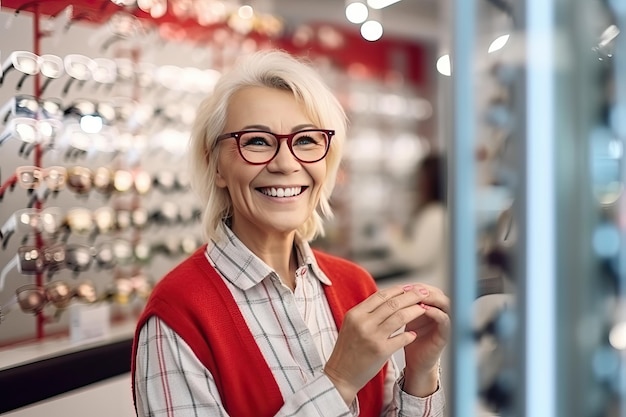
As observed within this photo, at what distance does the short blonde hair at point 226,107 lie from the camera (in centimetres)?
160

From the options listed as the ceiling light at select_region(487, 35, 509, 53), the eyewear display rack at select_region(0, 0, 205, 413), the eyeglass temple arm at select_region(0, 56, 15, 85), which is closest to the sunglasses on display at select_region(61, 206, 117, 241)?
the eyewear display rack at select_region(0, 0, 205, 413)

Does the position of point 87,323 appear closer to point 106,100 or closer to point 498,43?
point 106,100

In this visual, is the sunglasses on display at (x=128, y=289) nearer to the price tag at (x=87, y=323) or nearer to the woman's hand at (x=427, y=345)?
the price tag at (x=87, y=323)

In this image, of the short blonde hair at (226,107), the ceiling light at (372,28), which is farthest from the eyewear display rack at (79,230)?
the ceiling light at (372,28)

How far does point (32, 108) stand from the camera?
2.54 m

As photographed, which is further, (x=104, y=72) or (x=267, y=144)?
(x=104, y=72)

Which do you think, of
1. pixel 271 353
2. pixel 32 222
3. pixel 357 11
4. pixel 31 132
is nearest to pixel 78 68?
pixel 31 132

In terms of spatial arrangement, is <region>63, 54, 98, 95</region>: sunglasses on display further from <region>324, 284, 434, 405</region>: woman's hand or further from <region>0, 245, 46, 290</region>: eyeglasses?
<region>324, 284, 434, 405</region>: woman's hand

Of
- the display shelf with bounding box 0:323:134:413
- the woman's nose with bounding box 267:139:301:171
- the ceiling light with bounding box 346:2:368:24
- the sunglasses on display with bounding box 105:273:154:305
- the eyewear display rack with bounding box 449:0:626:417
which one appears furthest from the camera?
the sunglasses on display with bounding box 105:273:154:305

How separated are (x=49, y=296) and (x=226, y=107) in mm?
1404

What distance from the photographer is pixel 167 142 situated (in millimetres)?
3672

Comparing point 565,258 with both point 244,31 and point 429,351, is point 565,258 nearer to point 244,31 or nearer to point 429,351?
point 429,351

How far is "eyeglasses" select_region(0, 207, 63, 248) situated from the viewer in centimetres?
244

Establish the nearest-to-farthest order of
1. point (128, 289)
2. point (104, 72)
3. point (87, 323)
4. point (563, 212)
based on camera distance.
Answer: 1. point (563, 212)
2. point (87, 323)
3. point (104, 72)
4. point (128, 289)
